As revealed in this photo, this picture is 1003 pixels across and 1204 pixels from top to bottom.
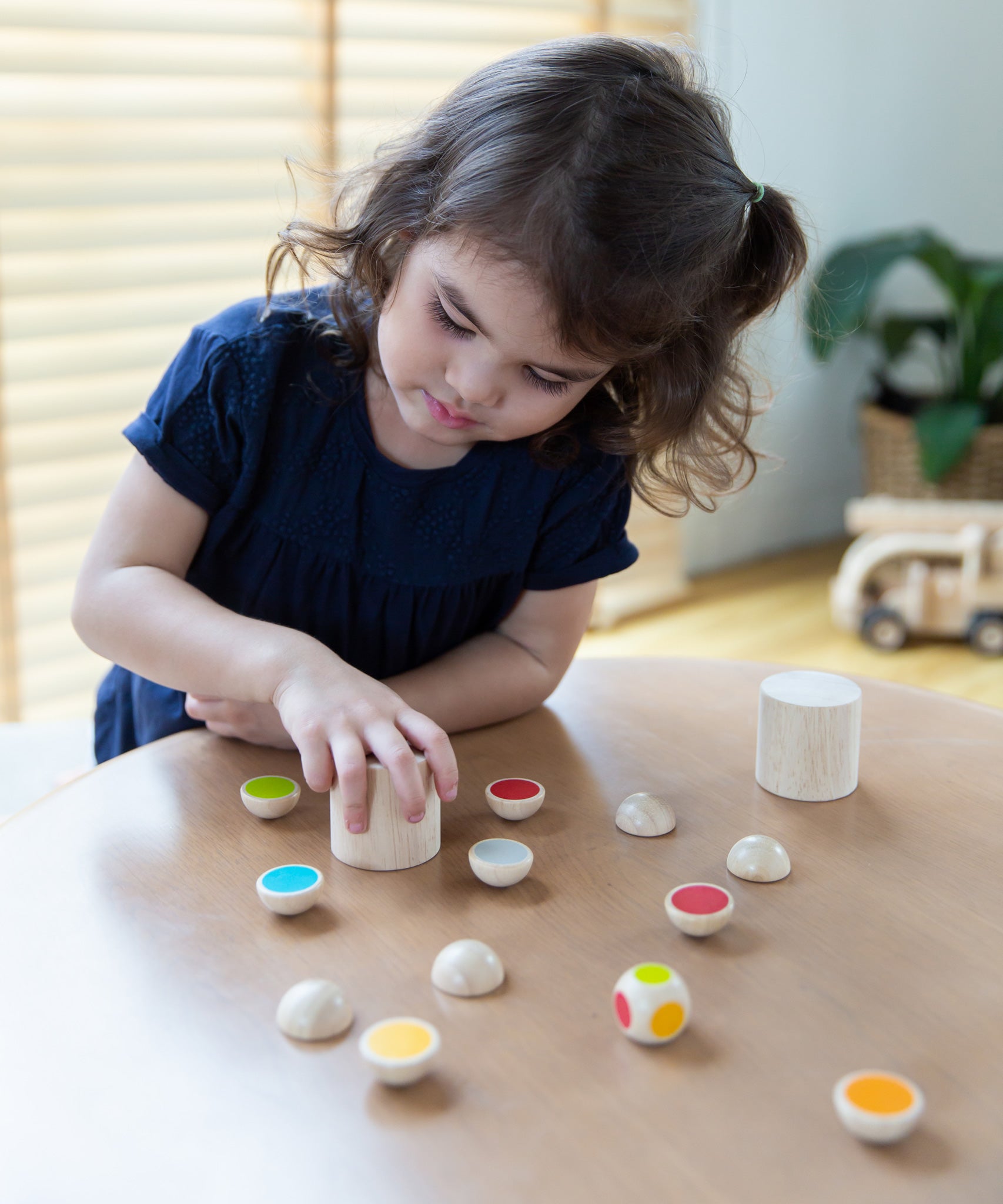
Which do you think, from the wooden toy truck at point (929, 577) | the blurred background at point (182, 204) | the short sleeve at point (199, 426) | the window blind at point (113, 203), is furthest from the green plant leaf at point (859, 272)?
the short sleeve at point (199, 426)

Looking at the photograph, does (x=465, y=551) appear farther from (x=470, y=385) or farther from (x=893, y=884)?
(x=893, y=884)

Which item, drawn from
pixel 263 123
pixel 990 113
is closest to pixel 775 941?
pixel 263 123

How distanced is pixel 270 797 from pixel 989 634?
2.00m

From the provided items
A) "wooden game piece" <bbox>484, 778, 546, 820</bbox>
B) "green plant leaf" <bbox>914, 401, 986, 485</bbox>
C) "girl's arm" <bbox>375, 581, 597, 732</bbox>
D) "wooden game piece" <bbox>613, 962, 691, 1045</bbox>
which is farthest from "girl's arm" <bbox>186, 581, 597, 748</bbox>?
"green plant leaf" <bbox>914, 401, 986, 485</bbox>

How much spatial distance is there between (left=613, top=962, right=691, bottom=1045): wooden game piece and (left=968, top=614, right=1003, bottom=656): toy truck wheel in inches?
80.4

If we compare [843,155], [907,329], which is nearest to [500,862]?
[907,329]

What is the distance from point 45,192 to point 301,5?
0.51m

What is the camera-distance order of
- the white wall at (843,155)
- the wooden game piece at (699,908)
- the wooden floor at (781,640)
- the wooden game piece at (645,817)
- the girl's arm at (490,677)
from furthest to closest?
the white wall at (843,155), the wooden floor at (781,640), the girl's arm at (490,677), the wooden game piece at (645,817), the wooden game piece at (699,908)

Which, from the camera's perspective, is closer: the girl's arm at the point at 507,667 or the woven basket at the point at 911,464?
the girl's arm at the point at 507,667

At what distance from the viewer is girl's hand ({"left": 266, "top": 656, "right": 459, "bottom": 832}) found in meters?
0.64

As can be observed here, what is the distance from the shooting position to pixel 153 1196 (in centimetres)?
43

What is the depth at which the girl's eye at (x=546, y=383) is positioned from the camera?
0.75 meters

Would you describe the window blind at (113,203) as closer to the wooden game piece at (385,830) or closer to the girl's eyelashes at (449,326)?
the girl's eyelashes at (449,326)

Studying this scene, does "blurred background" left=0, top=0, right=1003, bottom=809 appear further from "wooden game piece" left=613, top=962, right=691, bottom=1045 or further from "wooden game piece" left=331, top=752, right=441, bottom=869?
"wooden game piece" left=613, top=962, right=691, bottom=1045
